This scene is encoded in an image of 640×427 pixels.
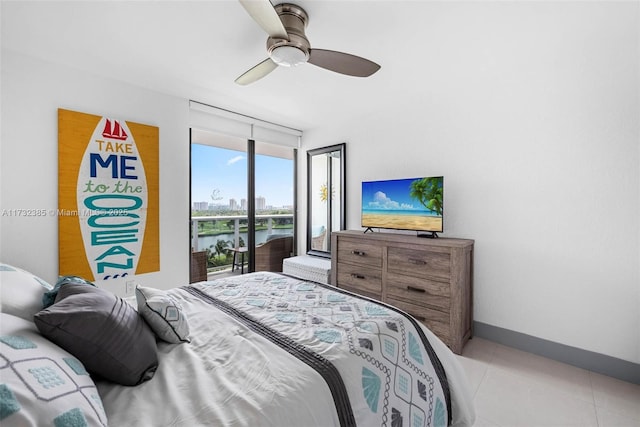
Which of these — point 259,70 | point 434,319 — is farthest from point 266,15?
point 434,319

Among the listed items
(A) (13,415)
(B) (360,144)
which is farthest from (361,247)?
(A) (13,415)

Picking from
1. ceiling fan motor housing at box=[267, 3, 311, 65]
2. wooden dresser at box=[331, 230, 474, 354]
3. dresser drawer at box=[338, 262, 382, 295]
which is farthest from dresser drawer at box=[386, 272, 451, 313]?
ceiling fan motor housing at box=[267, 3, 311, 65]

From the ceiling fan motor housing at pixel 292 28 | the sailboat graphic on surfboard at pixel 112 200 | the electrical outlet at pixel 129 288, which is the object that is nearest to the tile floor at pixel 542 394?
the ceiling fan motor housing at pixel 292 28

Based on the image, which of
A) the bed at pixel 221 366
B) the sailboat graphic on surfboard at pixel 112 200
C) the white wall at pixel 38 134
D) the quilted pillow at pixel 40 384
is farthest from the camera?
the sailboat graphic on surfboard at pixel 112 200

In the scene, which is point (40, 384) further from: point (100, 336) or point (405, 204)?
point (405, 204)

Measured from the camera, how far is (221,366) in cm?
105

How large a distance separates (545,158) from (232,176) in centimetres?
335

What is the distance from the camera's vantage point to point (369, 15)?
5.72 ft

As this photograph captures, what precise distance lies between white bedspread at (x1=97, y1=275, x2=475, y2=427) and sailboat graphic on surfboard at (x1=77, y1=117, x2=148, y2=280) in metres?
1.96

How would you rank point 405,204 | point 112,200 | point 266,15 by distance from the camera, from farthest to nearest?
point 405,204, point 112,200, point 266,15

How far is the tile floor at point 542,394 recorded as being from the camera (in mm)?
1673

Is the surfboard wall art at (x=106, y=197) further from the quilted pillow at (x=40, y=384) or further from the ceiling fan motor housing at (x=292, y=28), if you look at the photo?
the quilted pillow at (x=40, y=384)

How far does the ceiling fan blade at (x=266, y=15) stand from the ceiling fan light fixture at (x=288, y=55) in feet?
0.36

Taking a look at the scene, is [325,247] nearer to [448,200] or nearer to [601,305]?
Result: [448,200]
